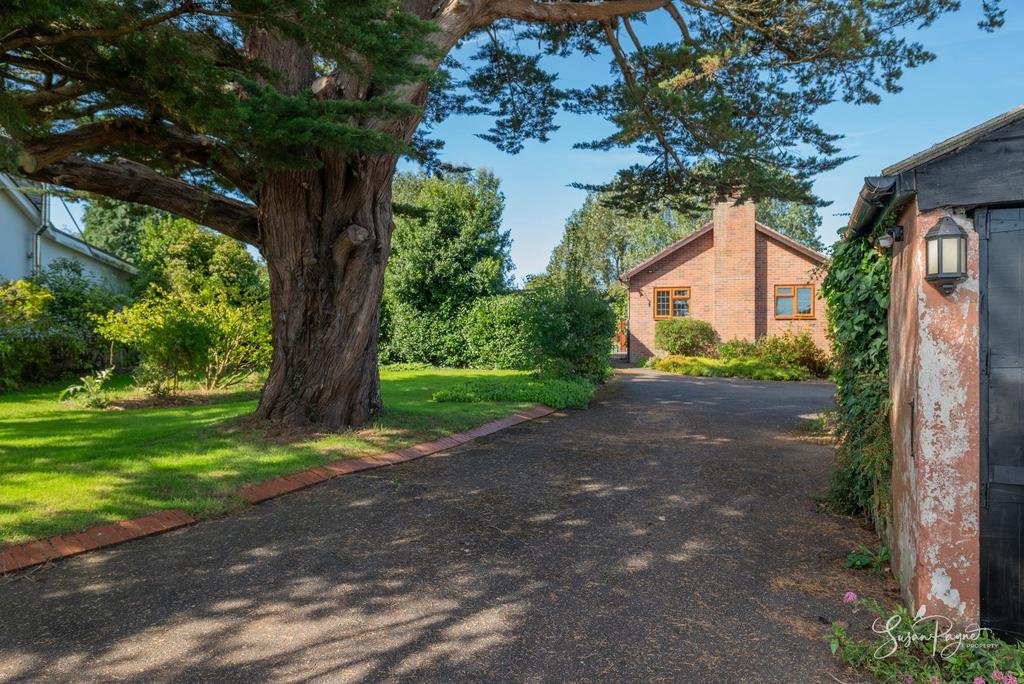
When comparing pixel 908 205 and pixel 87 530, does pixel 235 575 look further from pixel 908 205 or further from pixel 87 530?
pixel 908 205

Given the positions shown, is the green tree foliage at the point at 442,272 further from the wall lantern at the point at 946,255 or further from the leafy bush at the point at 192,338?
the wall lantern at the point at 946,255

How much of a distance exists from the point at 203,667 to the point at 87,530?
2505mm

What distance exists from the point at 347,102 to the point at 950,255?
4.92m

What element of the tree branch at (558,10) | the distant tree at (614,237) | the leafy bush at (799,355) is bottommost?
the leafy bush at (799,355)

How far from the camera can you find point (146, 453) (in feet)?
22.4

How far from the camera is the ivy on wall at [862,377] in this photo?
14.9 ft

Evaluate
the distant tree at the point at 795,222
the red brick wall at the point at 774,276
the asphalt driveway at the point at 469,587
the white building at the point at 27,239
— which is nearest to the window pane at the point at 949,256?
the asphalt driveway at the point at 469,587

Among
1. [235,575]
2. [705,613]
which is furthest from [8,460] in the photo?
[705,613]

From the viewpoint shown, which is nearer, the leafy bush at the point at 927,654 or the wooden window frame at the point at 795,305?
the leafy bush at the point at 927,654

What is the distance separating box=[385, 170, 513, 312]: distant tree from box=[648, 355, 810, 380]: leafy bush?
681cm

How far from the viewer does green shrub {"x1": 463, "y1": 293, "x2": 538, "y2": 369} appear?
1844 cm

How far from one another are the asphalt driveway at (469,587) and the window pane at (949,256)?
6.77 ft

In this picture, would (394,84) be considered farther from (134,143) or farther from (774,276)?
(774,276)

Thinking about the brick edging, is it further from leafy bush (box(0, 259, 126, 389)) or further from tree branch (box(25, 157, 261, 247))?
leafy bush (box(0, 259, 126, 389))
